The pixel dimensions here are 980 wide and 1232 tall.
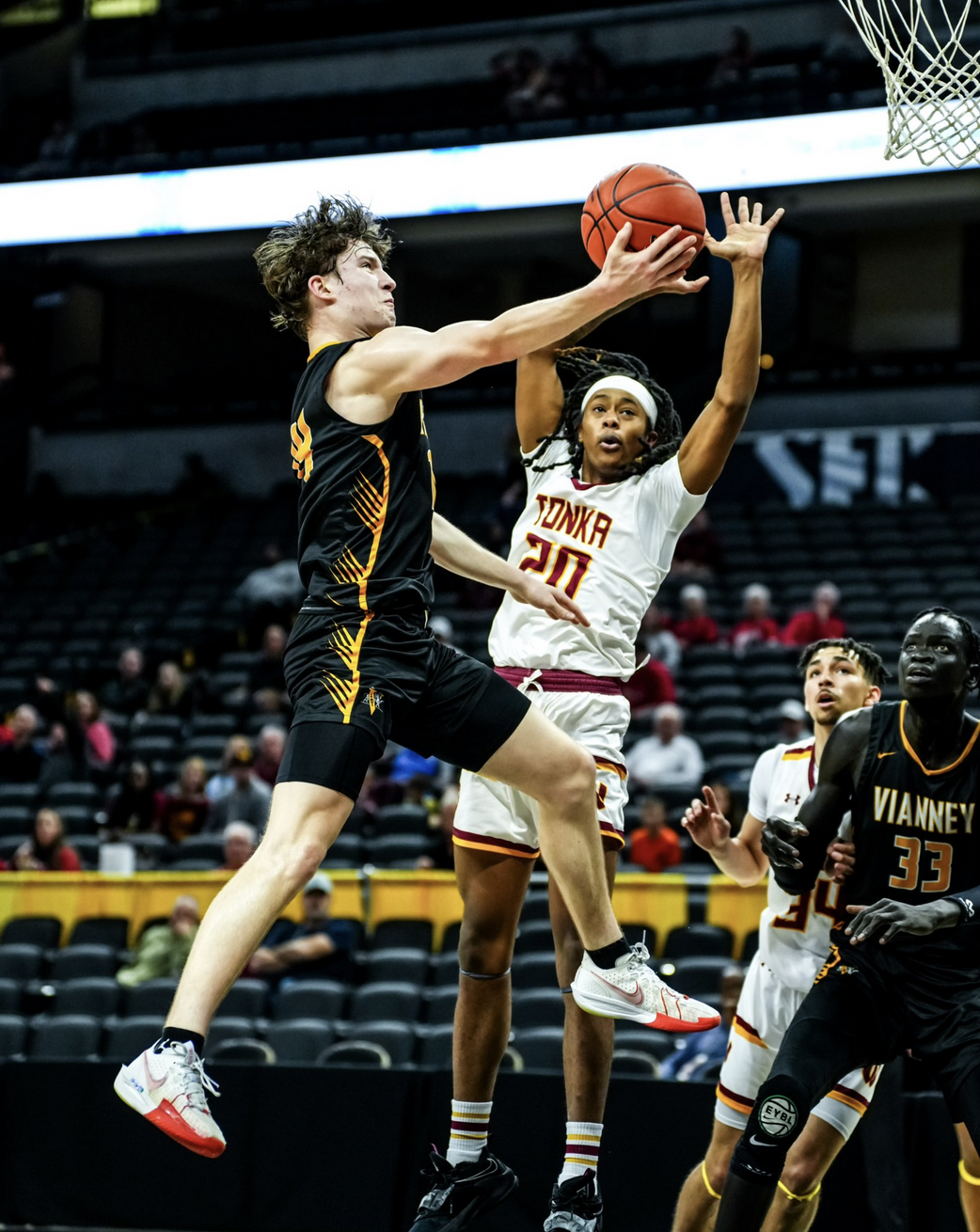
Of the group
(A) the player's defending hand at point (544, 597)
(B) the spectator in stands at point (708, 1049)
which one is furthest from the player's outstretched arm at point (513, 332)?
(B) the spectator in stands at point (708, 1049)

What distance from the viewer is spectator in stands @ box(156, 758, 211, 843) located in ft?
42.7

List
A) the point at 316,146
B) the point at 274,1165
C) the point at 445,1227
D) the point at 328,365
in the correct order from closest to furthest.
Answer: the point at 328,365, the point at 445,1227, the point at 274,1165, the point at 316,146

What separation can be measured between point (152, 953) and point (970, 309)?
13974 mm

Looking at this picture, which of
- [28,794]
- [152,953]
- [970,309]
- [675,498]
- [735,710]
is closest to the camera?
[675,498]

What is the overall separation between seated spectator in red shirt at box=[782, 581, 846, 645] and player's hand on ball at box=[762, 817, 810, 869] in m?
8.54

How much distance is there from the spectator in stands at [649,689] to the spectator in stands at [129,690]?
519 cm

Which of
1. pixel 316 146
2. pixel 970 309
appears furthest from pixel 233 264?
pixel 970 309

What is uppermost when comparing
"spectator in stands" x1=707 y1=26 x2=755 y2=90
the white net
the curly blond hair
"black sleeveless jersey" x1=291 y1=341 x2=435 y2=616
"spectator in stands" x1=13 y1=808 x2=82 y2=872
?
"spectator in stands" x1=707 y1=26 x2=755 y2=90

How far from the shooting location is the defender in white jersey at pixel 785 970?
227 inches

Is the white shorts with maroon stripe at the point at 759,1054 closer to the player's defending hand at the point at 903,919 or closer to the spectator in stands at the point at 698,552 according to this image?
the player's defending hand at the point at 903,919

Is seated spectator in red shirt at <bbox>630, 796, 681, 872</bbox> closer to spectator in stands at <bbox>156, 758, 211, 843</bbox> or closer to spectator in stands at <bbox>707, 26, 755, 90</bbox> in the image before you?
spectator in stands at <bbox>156, 758, 211, 843</bbox>

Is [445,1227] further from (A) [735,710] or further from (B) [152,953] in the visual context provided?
(A) [735,710]

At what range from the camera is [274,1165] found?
8188 millimetres

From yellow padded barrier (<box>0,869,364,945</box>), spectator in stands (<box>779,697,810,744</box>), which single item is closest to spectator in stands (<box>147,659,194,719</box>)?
yellow padded barrier (<box>0,869,364,945</box>)
